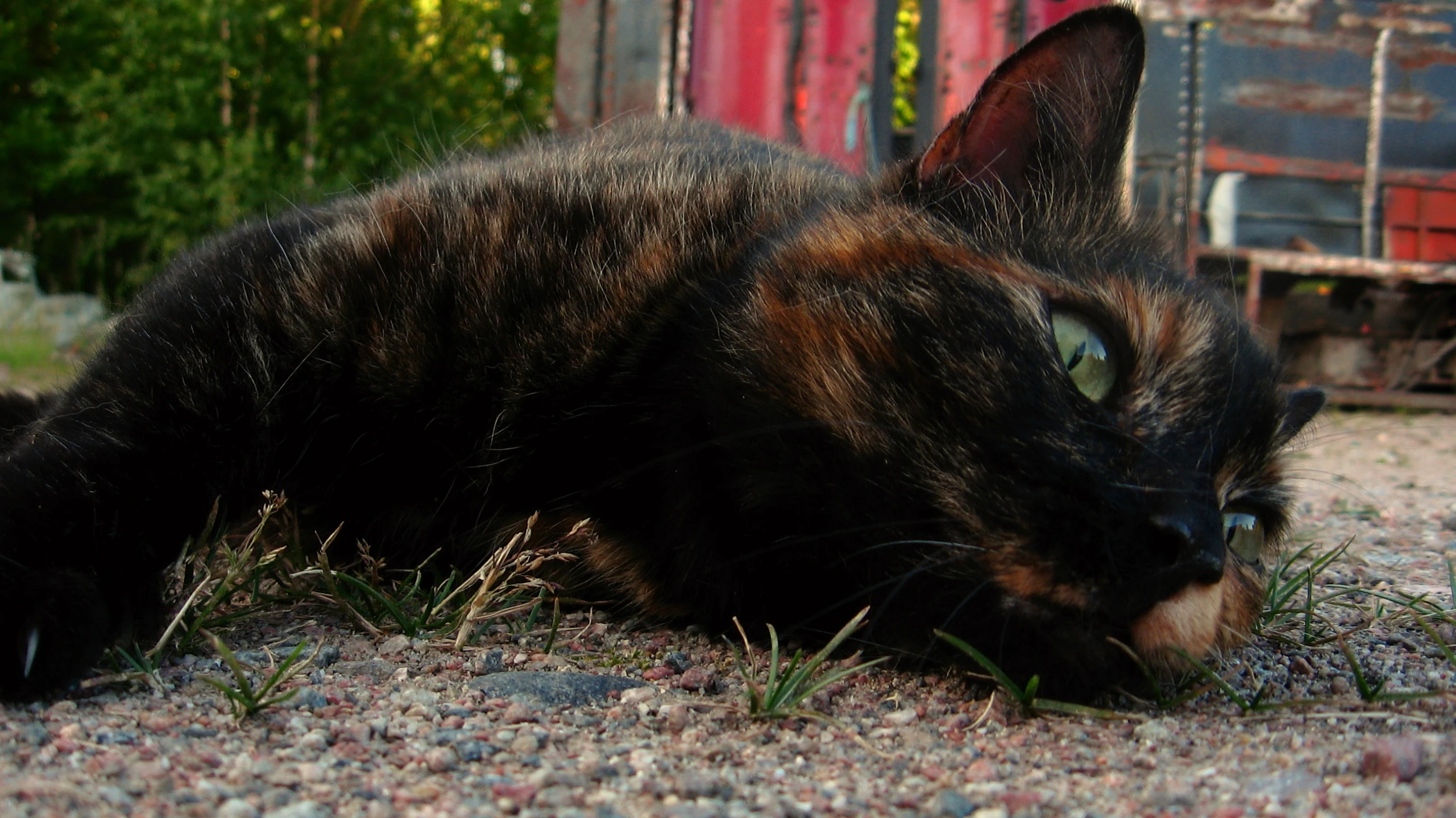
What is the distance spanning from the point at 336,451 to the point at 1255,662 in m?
1.97

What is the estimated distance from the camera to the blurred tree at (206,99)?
13.5 meters

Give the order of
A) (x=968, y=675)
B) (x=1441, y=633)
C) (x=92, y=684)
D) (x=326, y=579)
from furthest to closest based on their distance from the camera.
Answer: (x=1441, y=633), (x=326, y=579), (x=968, y=675), (x=92, y=684)

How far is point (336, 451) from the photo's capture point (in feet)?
7.57

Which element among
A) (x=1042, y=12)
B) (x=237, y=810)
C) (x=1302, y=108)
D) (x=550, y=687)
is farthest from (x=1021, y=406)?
(x=1302, y=108)

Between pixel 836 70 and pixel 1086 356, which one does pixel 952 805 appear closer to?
pixel 1086 356

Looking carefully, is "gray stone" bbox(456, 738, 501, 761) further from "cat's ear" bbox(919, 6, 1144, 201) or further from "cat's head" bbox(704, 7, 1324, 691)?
"cat's ear" bbox(919, 6, 1144, 201)

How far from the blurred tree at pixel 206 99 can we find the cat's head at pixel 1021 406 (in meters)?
11.1

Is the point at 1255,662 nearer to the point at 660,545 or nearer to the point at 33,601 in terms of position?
the point at 660,545

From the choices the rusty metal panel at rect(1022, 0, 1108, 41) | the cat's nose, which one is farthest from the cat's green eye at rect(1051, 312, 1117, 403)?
the rusty metal panel at rect(1022, 0, 1108, 41)

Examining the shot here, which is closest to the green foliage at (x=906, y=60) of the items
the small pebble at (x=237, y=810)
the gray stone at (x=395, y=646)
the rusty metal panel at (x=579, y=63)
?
the rusty metal panel at (x=579, y=63)

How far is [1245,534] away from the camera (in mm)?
2250

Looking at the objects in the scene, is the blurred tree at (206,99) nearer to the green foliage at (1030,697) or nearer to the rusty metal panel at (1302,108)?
the rusty metal panel at (1302,108)

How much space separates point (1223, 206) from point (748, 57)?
3.60 m

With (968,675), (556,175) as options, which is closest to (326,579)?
(556,175)
